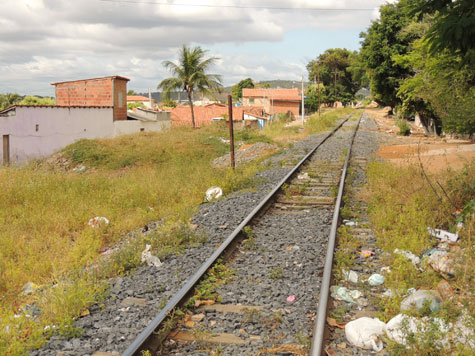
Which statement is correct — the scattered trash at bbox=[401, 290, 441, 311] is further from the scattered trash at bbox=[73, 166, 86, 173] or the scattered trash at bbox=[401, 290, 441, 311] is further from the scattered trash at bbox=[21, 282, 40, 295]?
the scattered trash at bbox=[73, 166, 86, 173]

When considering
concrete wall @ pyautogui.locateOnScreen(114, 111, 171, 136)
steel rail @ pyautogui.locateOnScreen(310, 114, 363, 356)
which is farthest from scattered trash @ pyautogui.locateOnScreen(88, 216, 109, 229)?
concrete wall @ pyautogui.locateOnScreen(114, 111, 171, 136)

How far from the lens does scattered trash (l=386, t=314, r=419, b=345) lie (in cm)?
383

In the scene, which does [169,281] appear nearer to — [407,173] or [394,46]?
[407,173]

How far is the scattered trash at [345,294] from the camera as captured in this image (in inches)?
190

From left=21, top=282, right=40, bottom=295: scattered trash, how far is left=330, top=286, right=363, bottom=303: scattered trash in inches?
143

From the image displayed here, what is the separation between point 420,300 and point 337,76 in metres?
105

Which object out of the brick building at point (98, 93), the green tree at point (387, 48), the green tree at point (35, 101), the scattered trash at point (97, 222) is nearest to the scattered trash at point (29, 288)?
the scattered trash at point (97, 222)

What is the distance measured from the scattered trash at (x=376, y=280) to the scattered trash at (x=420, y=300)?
27.2 inches

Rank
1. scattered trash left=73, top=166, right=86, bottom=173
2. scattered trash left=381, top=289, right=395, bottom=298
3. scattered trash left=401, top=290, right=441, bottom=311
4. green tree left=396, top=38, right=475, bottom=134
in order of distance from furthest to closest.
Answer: scattered trash left=73, top=166, right=86, bottom=173
green tree left=396, top=38, right=475, bottom=134
scattered trash left=381, top=289, right=395, bottom=298
scattered trash left=401, top=290, right=441, bottom=311

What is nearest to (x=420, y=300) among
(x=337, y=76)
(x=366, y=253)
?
(x=366, y=253)

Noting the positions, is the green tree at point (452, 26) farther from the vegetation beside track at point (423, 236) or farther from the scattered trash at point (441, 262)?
the scattered trash at point (441, 262)

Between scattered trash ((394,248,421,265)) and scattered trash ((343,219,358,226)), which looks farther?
scattered trash ((343,219,358,226))

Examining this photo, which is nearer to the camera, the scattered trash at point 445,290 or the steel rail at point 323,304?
the steel rail at point 323,304

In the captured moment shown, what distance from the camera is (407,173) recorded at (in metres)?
10.6
